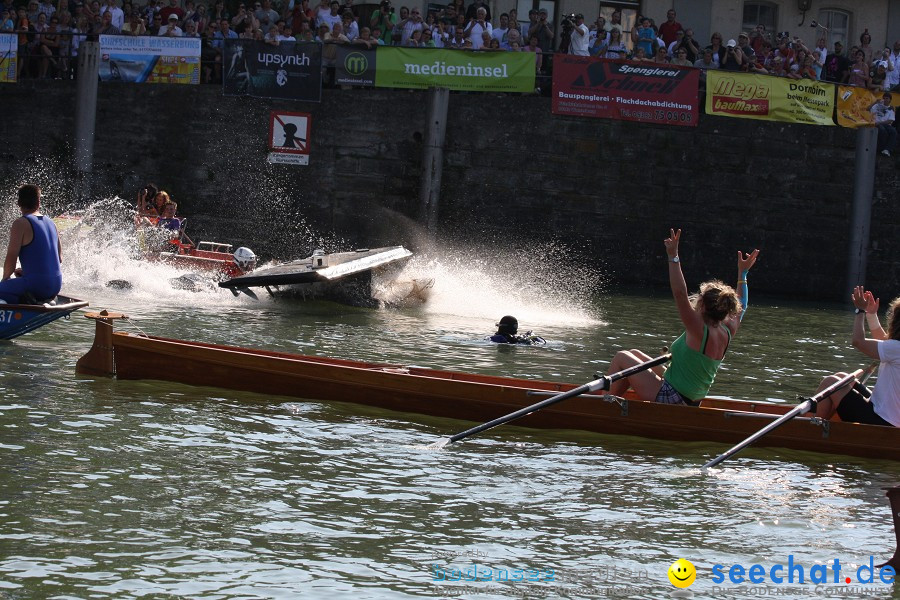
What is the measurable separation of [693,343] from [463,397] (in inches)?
76.9

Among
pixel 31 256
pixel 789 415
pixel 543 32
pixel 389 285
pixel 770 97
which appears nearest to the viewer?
pixel 789 415

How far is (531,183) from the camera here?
24.6 metres

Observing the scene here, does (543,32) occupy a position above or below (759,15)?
below

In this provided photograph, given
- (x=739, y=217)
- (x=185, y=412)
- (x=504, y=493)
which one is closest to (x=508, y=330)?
(x=185, y=412)

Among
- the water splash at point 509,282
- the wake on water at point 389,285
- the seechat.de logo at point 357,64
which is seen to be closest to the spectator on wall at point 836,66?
the water splash at point 509,282

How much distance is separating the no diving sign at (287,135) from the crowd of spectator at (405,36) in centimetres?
154

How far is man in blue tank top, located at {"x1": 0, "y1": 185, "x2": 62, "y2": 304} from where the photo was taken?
11.5m

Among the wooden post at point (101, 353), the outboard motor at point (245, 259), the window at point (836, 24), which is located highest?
the window at point (836, 24)

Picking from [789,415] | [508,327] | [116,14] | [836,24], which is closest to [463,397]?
[789,415]

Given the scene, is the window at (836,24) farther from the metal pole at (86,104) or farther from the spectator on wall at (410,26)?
the metal pole at (86,104)

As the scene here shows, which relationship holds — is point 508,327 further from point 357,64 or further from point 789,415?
point 357,64

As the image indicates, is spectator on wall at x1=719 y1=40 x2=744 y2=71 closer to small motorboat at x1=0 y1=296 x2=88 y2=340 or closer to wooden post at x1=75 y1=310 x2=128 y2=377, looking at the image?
small motorboat at x1=0 y1=296 x2=88 y2=340

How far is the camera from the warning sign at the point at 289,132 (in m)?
24.6

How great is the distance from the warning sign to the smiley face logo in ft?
63.0
